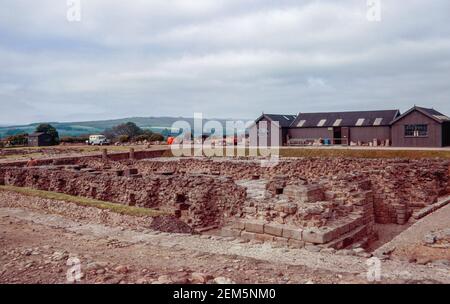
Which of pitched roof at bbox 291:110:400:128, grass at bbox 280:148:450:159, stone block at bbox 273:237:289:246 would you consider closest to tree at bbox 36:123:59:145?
pitched roof at bbox 291:110:400:128

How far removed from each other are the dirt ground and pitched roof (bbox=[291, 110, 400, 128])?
29.7m

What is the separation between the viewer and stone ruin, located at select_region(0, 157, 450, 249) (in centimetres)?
974

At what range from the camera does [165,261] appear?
712 cm

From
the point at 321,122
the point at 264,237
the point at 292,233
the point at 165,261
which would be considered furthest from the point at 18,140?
the point at 165,261

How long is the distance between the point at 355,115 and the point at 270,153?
10768mm

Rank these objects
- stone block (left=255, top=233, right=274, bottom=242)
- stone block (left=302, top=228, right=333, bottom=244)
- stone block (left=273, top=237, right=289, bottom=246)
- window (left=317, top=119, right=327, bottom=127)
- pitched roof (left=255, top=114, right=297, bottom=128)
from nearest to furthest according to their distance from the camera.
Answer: stone block (left=302, top=228, right=333, bottom=244), stone block (left=273, top=237, right=289, bottom=246), stone block (left=255, top=233, right=274, bottom=242), window (left=317, top=119, right=327, bottom=127), pitched roof (left=255, top=114, right=297, bottom=128)

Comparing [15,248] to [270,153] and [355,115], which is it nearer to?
[270,153]

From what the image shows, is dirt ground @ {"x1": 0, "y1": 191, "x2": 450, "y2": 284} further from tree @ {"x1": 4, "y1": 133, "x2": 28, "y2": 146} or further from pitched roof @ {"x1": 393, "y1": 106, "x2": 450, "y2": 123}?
tree @ {"x1": 4, "y1": 133, "x2": 28, "y2": 146}

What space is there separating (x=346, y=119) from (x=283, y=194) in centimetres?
2848

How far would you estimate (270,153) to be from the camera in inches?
1323

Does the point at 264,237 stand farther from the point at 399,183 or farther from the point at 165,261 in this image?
the point at 399,183

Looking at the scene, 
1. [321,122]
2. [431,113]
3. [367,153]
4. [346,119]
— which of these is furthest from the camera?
[321,122]

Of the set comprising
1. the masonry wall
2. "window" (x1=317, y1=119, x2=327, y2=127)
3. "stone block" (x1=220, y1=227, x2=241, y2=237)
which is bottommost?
"stone block" (x1=220, y1=227, x2=241, y2=237)
